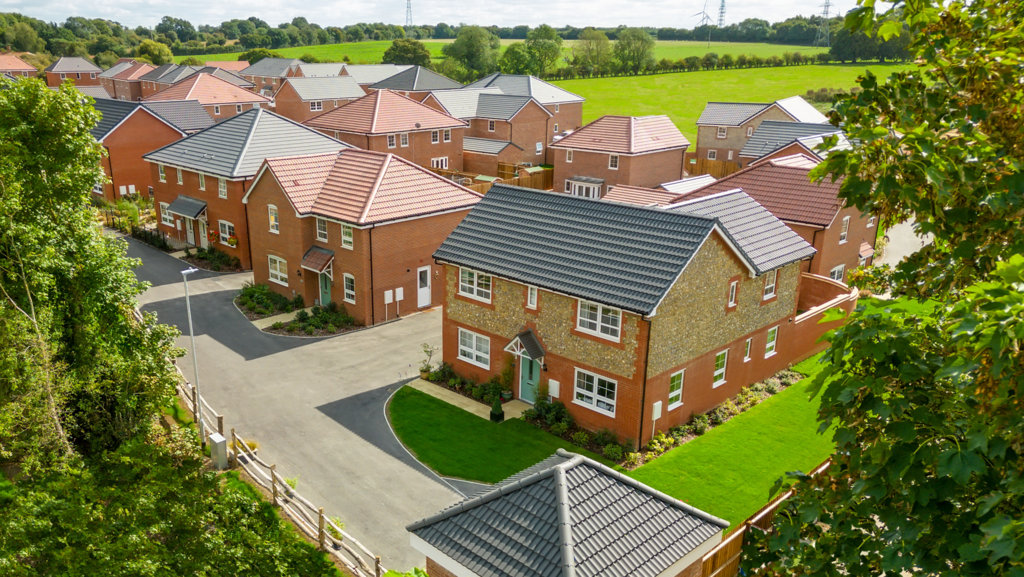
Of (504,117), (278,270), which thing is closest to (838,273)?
(278,270)

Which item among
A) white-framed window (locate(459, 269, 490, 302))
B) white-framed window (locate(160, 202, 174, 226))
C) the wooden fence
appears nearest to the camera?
the wooden fence

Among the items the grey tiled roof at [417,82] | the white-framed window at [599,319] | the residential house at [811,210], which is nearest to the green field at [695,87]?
the grey tiled roof at [417,82]

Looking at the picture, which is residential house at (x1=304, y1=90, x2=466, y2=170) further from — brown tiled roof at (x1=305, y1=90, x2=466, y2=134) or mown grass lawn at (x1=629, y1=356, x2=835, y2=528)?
mown grass lawn at (x1=629, y1=356, x2=835, y2=528)

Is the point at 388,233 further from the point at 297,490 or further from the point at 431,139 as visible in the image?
the point at 431,139

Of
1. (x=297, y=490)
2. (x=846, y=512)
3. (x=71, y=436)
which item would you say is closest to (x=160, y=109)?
(x=71, y=436)

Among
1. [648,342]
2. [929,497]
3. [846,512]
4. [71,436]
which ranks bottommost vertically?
[71,436]

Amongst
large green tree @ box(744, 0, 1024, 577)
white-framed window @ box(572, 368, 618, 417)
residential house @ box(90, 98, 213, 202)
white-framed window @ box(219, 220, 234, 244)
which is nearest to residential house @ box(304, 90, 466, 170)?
residential house @ box(90, 98, 213, 202)

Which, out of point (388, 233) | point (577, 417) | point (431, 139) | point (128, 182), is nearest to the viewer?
point (577, 417)
